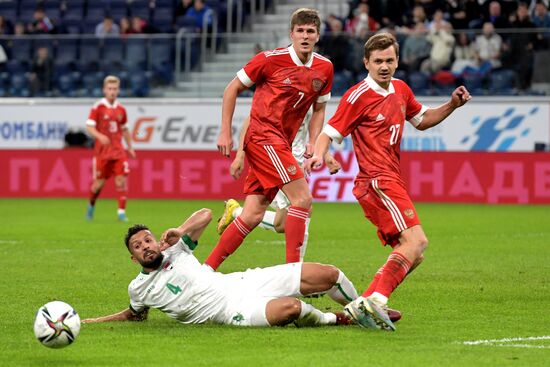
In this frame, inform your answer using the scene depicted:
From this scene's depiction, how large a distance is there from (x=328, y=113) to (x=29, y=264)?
521 inches

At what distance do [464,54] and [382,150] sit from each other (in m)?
17.2

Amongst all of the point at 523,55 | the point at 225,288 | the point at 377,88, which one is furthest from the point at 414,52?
the point at 225,288

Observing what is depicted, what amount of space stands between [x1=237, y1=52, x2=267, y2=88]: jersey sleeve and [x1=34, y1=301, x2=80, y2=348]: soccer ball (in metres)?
3.18

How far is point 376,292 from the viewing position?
345 inches

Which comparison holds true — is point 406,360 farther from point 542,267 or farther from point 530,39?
point 530,39

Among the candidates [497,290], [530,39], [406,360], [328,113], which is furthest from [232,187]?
[406,360]

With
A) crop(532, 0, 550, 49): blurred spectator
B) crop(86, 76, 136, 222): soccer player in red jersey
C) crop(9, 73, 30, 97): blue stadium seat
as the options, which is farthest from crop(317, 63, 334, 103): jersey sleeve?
crop(9, 73, 30, 97): blue stadium seat

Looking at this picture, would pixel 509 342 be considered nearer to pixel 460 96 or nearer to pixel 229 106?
pixel 460 96

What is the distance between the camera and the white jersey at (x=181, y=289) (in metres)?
8.88

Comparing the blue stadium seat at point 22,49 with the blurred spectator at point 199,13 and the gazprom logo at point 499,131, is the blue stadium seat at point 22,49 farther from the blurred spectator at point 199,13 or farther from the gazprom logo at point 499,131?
the gazprom logo at point 499,131

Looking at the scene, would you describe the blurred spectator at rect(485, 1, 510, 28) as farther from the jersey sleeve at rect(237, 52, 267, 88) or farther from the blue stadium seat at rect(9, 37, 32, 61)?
the jersey sleeve at rect(237, 52, 267, 88)

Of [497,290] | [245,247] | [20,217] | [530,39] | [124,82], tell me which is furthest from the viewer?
[124,82]

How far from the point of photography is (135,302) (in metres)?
9.11

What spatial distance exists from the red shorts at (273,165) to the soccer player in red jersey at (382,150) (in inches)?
39.3
